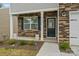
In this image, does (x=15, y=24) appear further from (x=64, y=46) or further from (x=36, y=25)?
(x=64, y=46)

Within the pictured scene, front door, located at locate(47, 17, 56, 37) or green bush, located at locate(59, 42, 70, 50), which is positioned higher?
front door, located at locate(47, 17, 56, 37)

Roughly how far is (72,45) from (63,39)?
3.60ft

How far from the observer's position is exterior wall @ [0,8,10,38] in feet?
47.7

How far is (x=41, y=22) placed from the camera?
53.1ft

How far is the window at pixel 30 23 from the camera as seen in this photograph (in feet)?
56.3

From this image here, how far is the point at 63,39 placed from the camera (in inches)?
537

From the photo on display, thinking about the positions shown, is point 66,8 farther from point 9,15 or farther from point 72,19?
point 9,15

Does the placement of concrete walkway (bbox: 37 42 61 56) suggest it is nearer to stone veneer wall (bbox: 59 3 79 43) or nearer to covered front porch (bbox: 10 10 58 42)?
stone veneer wall (bbox: 59 3 79 43)

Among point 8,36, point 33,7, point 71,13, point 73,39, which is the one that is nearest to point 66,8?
point 71,13

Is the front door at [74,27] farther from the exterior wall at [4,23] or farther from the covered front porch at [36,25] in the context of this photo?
the exterior wall at [4,23]

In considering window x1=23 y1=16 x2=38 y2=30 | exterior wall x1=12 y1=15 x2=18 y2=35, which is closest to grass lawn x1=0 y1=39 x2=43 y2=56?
exterior wall x1=12 y1=15 x2=18 y2=35

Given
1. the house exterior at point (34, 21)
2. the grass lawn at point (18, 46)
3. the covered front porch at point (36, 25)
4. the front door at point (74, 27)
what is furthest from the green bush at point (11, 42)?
the front door at point (74, 27)

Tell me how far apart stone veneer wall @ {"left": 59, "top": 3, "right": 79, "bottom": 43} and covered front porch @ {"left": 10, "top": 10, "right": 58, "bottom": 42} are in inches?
76.6

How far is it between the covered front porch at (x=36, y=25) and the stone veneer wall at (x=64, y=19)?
1946mm
